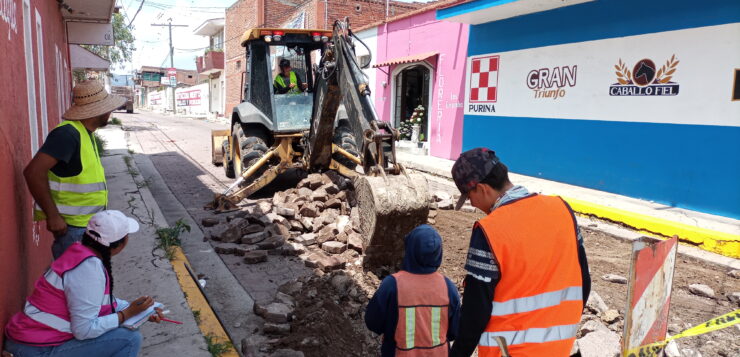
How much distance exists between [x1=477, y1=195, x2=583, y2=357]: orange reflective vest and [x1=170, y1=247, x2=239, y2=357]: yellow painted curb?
6.92 feet

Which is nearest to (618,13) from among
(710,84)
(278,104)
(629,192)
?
(710,84)

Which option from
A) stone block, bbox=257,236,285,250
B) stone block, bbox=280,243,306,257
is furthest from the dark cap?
stone block, bbox=257,236,285,250

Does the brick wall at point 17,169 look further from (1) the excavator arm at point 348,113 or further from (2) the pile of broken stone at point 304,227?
(1) the excavator arm at point 348,113

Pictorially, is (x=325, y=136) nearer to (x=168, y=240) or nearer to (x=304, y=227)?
(x=304, y=227)

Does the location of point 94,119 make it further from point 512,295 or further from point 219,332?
point 512,295

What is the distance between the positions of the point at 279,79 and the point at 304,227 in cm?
290

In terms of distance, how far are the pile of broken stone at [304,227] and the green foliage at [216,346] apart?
1.76 meters

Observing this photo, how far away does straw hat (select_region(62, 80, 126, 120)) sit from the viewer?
10.9 ft

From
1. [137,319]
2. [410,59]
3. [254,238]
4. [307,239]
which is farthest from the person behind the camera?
[410,59]

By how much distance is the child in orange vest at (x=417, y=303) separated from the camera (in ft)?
8.07

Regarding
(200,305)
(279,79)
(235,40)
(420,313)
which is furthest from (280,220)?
(235,40)

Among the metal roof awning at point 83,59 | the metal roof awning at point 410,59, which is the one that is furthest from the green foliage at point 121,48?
the metal roof awning at point 410,59

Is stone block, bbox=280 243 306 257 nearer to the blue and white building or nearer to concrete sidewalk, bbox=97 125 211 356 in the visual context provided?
concrete sidewalk, bbox=97 125 211 356

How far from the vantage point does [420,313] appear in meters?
2.50
